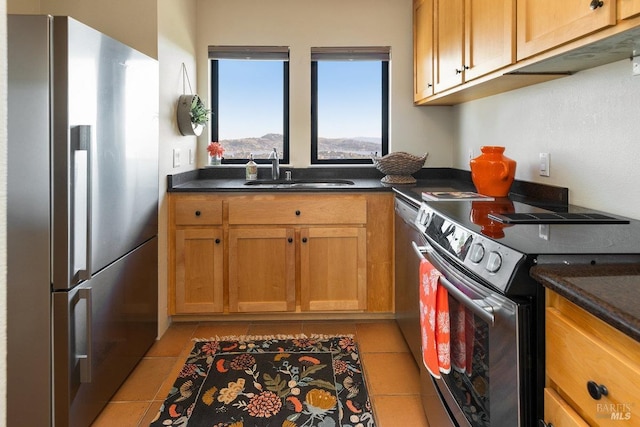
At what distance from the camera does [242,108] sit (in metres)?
3.62

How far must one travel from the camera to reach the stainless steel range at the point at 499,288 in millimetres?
Answer: 987

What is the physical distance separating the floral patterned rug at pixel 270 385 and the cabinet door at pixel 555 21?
157cm

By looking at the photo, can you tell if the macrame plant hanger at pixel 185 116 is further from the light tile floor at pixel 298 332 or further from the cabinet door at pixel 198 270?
the light tile floor at pixel 298 332

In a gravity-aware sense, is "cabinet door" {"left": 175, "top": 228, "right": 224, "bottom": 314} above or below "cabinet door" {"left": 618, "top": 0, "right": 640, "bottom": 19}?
below

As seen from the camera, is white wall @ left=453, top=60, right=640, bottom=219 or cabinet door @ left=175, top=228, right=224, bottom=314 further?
cabinet door @ left=175, top=228, right=224, bottom=314

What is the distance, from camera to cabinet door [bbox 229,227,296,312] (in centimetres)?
291

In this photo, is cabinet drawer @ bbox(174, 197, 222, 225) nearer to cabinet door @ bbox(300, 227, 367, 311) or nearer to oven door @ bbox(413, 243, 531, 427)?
cabinet door @ bbox(300, 227, 367, 311)

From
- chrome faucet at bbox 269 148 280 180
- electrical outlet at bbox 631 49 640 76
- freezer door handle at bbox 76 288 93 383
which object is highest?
electrical outlet at bbox 631 49 640 76

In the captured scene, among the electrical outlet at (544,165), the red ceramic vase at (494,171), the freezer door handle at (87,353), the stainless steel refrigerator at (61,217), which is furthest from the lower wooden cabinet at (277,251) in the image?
the freezer door handle at (87,353)

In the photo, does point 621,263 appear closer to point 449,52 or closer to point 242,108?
point 449,52

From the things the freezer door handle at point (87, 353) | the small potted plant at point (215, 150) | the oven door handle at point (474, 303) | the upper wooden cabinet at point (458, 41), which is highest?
the upper wooden cabinet at point (458, 41)

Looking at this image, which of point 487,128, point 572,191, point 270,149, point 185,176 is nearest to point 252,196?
point 185,176

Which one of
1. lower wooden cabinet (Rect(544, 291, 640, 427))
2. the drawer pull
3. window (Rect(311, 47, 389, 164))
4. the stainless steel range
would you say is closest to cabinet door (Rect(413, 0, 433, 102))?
window (Rect(311, 47, 389, 164))

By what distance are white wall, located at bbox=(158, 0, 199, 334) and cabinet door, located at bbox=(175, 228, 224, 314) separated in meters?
0.09
